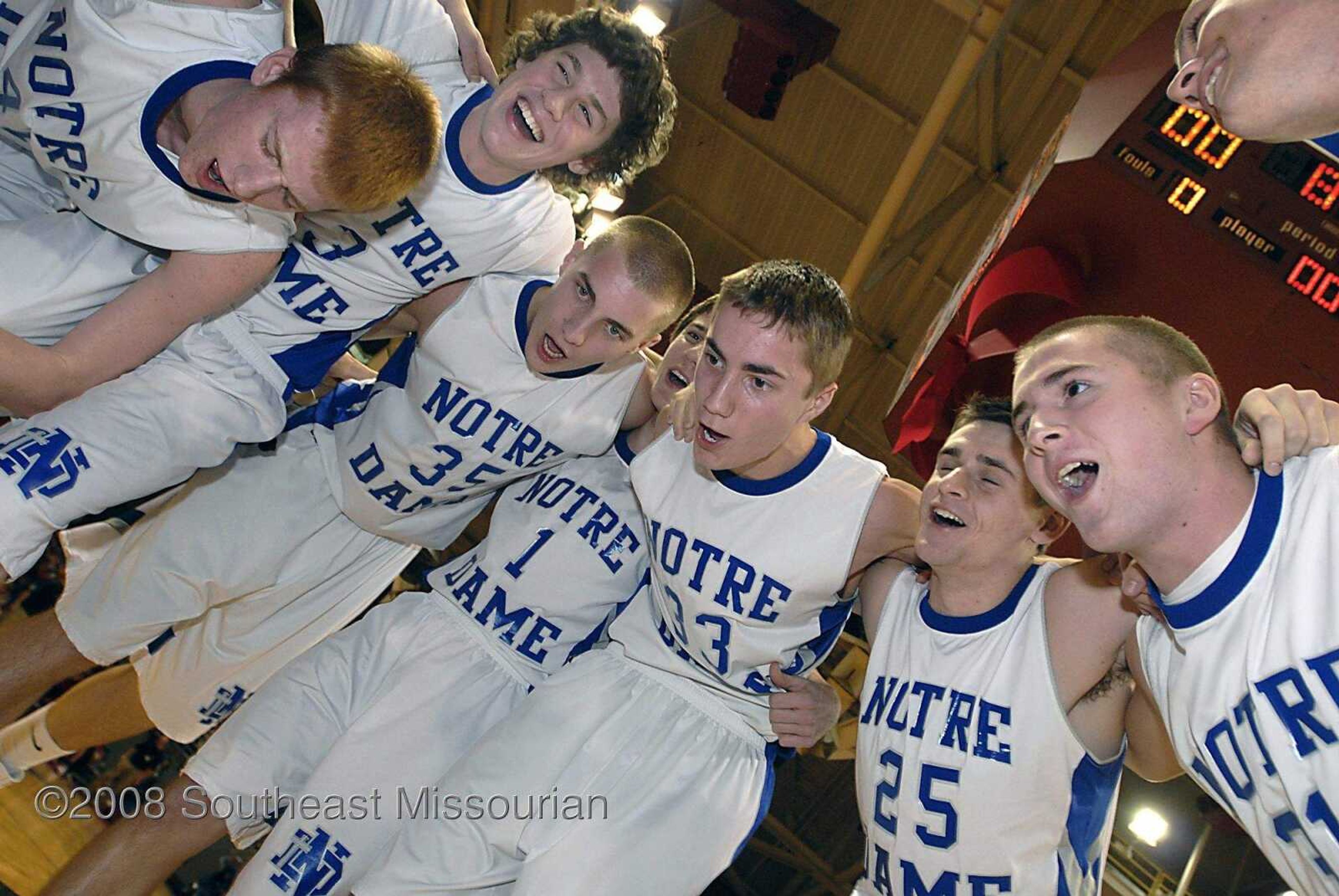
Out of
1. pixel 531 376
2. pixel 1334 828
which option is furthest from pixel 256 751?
pixel 1334 828

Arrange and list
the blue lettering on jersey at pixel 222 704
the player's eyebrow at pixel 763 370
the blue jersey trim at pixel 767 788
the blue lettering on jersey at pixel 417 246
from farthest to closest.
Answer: the blue lettering on jersey at pixel 222 704
the blue lettering on jersey at pixel 417 246
the blue jersey trim at pixel 767 788
the player's eyebrow at pixel 763 370

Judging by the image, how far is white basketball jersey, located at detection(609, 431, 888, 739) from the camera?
342cm

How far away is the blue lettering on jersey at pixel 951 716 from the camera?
3.04 metres

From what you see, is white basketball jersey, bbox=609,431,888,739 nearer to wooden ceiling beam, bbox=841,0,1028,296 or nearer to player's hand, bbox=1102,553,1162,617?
player's hand, bbox=1102,553,1162,617

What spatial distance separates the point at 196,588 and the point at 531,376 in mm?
1508

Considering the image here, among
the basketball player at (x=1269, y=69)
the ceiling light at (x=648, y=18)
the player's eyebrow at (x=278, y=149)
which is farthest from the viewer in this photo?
the ceiling light at (x=648, y=18)

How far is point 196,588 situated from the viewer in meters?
3.86

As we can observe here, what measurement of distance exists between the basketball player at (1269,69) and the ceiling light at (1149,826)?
529 centimetres

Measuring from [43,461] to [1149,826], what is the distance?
20.7ft

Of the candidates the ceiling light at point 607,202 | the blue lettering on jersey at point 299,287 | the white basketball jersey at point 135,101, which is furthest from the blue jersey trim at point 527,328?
the ceiling light at point 607,202

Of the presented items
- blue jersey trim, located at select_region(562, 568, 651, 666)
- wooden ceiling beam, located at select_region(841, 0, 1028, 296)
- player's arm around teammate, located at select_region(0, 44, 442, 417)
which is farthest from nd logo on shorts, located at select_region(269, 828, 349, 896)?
wooden ceiling beam, located at select_region(841, 0, 1028, 296)

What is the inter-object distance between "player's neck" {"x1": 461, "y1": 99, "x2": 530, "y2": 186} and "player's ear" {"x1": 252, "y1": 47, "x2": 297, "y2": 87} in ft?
2.68

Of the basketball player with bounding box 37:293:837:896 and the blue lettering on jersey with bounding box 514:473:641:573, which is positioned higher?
the blue lettering on jersey with bounding box 514:473:641:573

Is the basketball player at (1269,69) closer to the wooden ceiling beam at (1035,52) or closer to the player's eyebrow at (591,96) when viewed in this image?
the player's eyebrow at (591,96)
